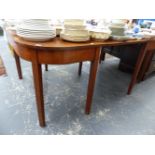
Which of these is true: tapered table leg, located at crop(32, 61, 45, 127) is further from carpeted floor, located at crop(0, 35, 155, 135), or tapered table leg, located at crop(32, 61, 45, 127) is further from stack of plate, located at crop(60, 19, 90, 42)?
stack of plate, located at crop(60, 19, 90, 42)

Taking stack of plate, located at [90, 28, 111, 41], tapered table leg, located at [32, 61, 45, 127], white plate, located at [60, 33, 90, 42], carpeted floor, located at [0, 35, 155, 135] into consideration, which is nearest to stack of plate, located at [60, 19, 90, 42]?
white plate, located at [60, 33, 90, 42]

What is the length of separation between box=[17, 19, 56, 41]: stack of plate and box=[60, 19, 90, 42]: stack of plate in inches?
4.4

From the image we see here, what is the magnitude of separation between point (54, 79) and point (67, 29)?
3.46 ft

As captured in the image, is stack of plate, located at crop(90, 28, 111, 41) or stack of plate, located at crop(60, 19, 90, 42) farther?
stack of plate, located at crop(90, 28, 111, 41)

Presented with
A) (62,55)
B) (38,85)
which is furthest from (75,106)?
(62,55)

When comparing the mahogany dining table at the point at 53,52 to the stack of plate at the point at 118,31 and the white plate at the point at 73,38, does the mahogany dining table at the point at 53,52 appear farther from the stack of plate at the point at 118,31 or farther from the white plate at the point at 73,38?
the stack of plate at the point at 118,31

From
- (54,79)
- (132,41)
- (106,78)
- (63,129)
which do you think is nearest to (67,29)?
(132,41)

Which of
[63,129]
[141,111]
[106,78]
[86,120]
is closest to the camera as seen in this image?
[63,129]

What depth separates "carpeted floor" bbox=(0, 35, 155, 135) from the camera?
3.69 feet

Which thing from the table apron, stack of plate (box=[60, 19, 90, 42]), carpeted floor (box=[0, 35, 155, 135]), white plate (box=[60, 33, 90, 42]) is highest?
stack of plate (box=[60, 19, 90, 42])

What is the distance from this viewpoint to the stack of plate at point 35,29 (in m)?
0.74

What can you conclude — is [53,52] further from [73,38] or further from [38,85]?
[38,85]

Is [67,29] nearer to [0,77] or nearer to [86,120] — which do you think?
[86,120]
